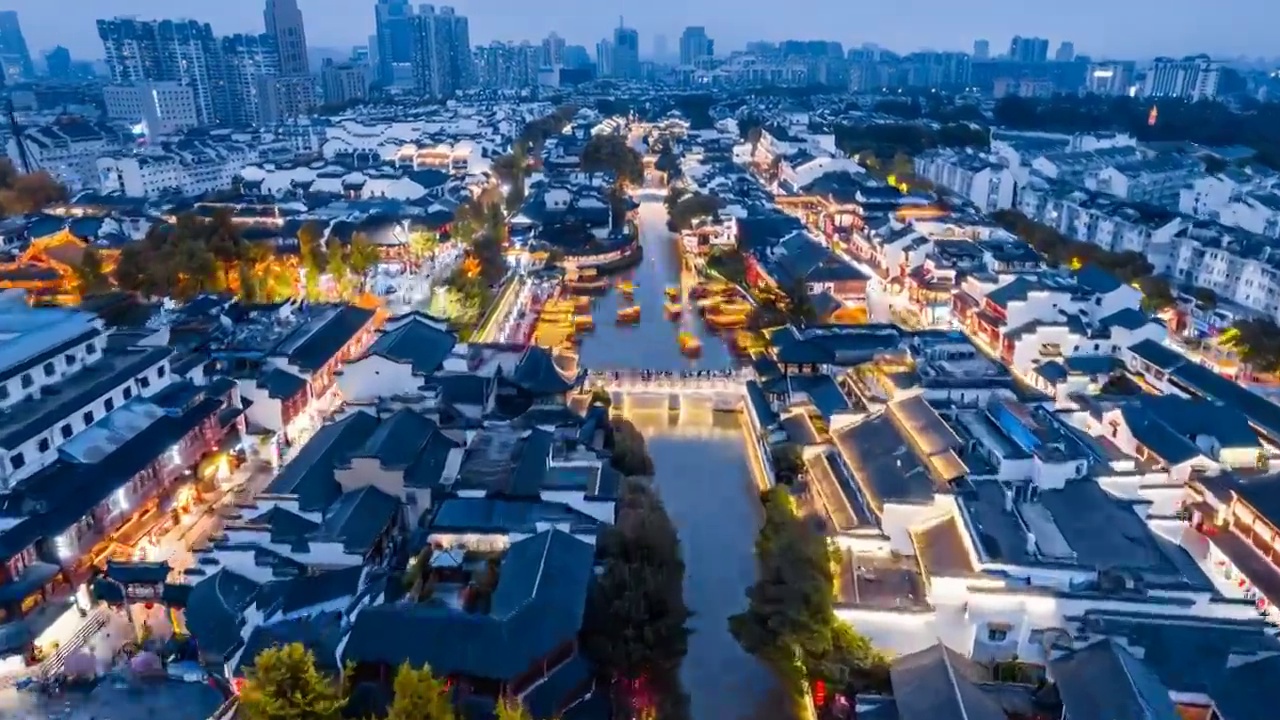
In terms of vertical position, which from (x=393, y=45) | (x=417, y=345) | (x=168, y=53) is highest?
(x=393, y=45)

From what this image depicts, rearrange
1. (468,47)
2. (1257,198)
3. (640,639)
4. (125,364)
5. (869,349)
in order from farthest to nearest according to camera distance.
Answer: (468,47), (1257,198), (869,349), (125,364), (640,639)

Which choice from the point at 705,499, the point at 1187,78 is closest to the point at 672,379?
the point at 705,499

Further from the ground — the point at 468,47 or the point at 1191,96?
the point at 468,47

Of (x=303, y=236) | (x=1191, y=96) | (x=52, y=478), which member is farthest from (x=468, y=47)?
(x=52, y=478)

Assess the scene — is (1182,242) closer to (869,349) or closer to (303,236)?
(869,349)

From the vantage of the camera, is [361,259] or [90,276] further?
[361,259]

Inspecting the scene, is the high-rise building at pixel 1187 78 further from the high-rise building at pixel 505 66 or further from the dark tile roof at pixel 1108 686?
the dark tile roof at pixel 1108 686

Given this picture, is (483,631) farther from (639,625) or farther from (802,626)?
(802,626)
